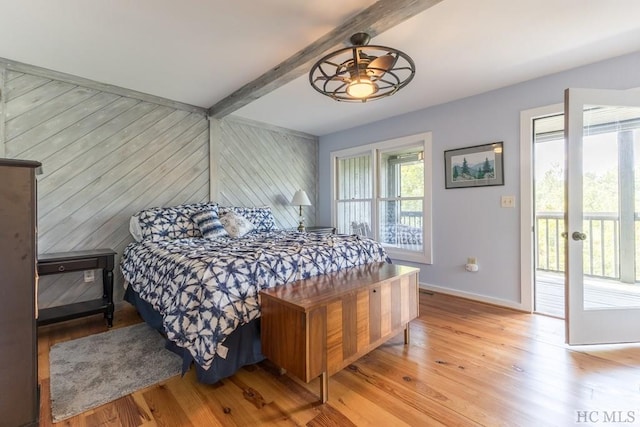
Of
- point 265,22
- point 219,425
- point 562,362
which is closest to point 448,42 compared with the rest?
point 265,22

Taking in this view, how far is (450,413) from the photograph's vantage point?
1.49 metres

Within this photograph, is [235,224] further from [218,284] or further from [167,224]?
[218,284]

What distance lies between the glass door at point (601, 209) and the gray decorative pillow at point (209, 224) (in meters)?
3.09

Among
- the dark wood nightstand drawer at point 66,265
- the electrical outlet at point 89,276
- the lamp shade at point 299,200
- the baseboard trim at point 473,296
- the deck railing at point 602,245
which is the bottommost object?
the baseboard trim at point 473,296

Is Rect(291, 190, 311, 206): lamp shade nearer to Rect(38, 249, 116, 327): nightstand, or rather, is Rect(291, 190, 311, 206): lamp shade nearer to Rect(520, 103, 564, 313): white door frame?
Rect(38, 249, 116, 327): nightstand

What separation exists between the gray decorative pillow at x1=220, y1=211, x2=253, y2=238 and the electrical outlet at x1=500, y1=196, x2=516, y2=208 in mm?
2803

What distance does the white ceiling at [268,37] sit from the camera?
187 cm

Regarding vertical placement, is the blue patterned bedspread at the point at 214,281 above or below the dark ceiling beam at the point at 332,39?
below

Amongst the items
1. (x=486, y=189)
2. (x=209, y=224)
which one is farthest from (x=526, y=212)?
(x=209, y=224)

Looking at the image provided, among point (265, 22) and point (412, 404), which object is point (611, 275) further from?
point (265, 22)

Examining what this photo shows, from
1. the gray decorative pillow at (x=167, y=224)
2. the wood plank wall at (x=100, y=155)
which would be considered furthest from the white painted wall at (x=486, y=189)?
the gray decorative pillow at (x=167, y=224)

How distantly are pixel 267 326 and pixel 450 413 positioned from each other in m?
1.08

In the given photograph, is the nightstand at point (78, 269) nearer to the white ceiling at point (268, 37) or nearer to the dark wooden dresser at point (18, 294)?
the dark wooden dresser at point (18, 294)

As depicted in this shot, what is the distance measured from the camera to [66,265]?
7.98 ft
